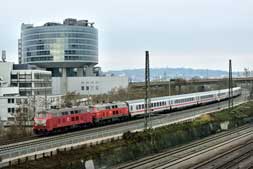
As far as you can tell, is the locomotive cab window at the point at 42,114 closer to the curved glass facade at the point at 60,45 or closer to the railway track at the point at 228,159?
the railway track at the point at 228,159

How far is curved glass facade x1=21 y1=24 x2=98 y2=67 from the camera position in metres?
178

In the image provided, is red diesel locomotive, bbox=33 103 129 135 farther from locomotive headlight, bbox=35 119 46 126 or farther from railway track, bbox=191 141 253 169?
railway track, bbox=191 141 253 169

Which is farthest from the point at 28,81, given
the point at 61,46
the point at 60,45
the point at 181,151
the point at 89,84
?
the point at 181,151

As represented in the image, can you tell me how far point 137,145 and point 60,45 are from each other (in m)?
138

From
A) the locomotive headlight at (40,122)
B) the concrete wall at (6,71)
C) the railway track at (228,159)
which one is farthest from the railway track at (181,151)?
the concrete wall at (6,71)

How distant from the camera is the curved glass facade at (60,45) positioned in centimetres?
17788

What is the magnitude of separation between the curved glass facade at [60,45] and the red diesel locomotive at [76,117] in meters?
118

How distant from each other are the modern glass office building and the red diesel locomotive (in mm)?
116174

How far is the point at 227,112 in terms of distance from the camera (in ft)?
254

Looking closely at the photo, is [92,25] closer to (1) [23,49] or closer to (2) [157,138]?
(1) [23,49]

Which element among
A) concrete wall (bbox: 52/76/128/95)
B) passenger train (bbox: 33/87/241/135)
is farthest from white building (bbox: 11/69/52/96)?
passenger train (bbox: 33/87/241/135)

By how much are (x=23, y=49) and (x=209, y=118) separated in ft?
449

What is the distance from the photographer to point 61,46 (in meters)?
178

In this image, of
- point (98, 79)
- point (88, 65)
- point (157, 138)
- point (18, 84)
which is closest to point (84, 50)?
point (88, 65)
